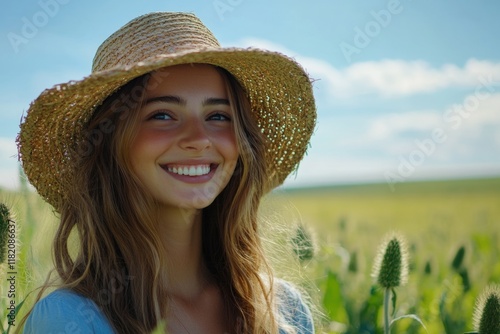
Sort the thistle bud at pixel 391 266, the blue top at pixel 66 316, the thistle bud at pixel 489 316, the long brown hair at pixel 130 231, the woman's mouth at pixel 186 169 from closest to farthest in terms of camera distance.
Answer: the blue top at pixel 66 316 < the long brown hair at pixel 130 231 < the woman's mouth at pixel 186 169 < the thistle bud at pixel 489 316 < the thistle bud at pixel 391 266

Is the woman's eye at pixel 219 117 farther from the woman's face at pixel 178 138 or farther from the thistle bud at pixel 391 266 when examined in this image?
the thistle bud at pixel 391 266

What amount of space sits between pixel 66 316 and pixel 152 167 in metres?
0.63

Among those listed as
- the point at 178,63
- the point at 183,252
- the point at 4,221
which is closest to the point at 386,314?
the point at 183,252

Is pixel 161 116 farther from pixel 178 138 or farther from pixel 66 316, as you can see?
pixel 66 316

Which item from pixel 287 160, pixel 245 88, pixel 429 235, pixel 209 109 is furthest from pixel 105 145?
pixel 429 235

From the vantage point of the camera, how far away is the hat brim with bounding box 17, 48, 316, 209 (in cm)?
241

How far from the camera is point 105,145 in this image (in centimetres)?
272

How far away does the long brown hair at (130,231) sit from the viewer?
252 cm

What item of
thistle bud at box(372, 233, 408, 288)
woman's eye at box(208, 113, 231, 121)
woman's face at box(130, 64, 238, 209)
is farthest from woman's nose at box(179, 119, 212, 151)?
thistle bud at box(372, 233, 408, 288)

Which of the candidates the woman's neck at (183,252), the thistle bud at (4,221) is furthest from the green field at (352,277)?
the woman's neck at (183,252)

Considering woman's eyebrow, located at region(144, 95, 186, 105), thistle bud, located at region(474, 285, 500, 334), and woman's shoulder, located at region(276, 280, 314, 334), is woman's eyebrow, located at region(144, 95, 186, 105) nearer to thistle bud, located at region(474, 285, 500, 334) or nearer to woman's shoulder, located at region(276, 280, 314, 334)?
woman's shoulder, located at region(276, 280, 314, 334)

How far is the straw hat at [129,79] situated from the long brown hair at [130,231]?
0.08 metres

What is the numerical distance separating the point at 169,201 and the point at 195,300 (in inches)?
18.1

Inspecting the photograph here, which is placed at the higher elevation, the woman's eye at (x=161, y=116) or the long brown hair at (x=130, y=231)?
the woman's eye at (x=161, y=116)
